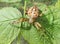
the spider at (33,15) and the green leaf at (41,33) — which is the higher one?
the spider at (33,15)

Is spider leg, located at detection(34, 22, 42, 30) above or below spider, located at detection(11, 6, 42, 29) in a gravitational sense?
below

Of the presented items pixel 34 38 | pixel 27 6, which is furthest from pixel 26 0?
pixel 34 38

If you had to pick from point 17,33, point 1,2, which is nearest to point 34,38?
point 17,33

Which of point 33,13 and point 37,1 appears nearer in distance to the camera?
point 33,13

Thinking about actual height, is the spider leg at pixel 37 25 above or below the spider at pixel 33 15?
below

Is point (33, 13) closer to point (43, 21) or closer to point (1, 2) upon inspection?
point (43, 21)

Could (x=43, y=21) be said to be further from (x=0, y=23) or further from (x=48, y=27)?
(x=0, y=23)
